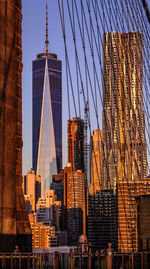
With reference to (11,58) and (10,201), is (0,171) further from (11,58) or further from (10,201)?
(11,58)

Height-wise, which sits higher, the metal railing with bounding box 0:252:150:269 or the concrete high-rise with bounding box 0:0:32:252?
the concrete high-rise with bounding box 0:0:32:252

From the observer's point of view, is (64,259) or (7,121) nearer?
(7,121)

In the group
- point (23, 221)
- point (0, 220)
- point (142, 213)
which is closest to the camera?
point (0, 220)

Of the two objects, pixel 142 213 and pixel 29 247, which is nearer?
pixel 29 247

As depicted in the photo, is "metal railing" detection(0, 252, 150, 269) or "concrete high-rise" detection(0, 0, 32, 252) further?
"concrete high-rise" detection(0, 0, 32, 252)

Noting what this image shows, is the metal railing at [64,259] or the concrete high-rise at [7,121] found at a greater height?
the concrete high-rise at [7,121]

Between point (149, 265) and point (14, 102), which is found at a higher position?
point (14, 102)

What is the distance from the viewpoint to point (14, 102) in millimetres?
17031

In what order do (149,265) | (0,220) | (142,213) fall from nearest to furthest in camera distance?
(0,220), (149,265), (142,213)

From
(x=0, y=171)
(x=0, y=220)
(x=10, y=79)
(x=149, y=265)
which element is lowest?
(x=149, y=265)

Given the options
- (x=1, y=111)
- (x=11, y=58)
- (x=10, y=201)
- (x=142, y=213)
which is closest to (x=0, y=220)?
(x=10, y=201)

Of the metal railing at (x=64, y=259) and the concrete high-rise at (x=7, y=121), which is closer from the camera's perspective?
the metal railing at (x=64, y=259)

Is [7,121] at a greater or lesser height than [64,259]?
greater

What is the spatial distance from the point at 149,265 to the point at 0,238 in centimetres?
533
